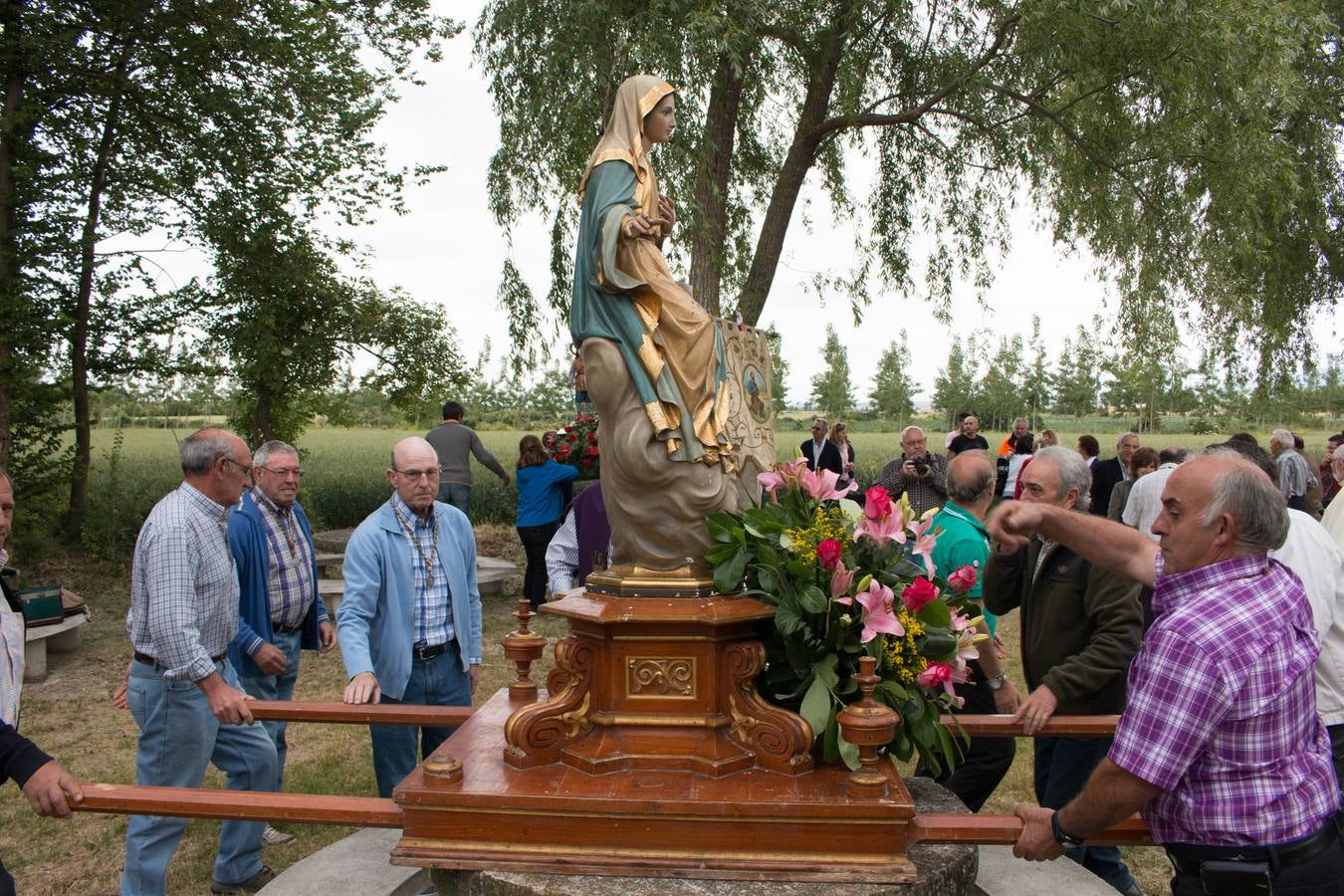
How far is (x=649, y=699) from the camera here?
10.1 feet

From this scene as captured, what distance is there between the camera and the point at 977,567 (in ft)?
13.8

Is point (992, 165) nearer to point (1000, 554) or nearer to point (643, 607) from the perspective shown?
point (1000, 554)

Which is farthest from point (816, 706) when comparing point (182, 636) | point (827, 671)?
point (182, 636)

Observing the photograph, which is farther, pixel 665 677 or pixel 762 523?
pixel 762 523

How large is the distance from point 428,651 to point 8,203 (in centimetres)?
899

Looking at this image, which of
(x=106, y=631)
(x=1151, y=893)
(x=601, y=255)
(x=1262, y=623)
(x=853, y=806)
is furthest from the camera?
(x=106, y=631)

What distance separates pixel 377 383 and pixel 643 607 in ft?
35.4

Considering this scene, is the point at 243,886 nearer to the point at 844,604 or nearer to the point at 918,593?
the point at 844,604

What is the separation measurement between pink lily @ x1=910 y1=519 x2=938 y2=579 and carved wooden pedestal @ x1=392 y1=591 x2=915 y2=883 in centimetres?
50

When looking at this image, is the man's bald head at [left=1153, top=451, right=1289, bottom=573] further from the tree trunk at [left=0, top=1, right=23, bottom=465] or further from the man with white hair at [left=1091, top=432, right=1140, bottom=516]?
the tree trunk at [left=0, top=1, right=23, bottom=465]

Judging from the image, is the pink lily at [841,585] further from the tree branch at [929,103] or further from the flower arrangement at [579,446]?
the tree branch at [929,103]

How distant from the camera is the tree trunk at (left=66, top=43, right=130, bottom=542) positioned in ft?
36.5

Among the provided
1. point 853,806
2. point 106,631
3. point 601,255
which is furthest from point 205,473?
point 106,631

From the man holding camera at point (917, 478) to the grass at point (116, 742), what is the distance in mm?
1584
